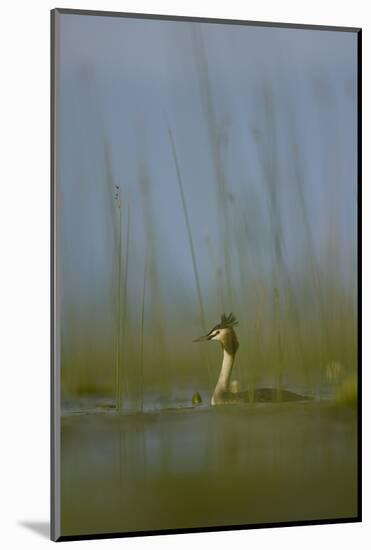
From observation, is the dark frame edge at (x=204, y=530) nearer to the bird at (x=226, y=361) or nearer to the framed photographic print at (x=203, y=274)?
the framed photographic print at (x=203, y=274)

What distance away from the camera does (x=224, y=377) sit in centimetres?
718

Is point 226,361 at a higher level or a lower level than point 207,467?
higher

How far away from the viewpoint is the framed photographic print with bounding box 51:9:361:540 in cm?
691

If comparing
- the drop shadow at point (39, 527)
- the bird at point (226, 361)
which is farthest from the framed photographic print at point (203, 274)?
the drop shadow at point (39, 527)

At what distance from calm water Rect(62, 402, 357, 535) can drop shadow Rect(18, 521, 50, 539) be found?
231 millimetres

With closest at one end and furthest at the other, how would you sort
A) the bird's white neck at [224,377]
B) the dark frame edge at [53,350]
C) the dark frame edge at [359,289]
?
the dark frame edge at [53,350], the bird's white neck at [224,377], the dark frame edge at [359,289]

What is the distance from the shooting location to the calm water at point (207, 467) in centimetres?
691

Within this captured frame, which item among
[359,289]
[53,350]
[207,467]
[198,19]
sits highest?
[198,19]

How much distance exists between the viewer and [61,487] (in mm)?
6863

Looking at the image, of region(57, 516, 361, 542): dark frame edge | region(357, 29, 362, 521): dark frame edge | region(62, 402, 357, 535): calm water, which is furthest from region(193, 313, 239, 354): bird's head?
region(57, 516, 361, 542): dark frame edge

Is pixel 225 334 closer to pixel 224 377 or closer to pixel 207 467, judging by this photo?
pixel 224 377

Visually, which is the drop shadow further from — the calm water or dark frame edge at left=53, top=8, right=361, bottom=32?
dark frame edge at left=53, top=8, right=361, bottom=32

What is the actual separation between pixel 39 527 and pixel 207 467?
3.26 ft

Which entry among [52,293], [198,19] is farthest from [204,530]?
[198,19]
